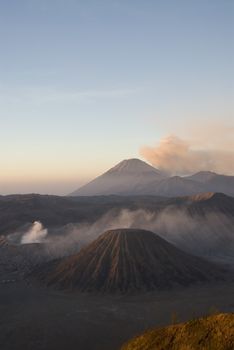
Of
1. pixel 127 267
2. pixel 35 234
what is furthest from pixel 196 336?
pixel 35 234

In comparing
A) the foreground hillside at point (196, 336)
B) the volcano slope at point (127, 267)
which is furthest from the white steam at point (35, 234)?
the foreground hillside at point (196, 336)

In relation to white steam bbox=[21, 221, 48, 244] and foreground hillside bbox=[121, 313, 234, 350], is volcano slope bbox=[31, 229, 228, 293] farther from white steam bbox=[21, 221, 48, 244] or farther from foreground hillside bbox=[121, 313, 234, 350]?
foreground hillside bbox=[121, 313, 234, 350]

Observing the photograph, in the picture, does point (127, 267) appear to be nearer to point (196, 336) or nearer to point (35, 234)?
point (35, 234)

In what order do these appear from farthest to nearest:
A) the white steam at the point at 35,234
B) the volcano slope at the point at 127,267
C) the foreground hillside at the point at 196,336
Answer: the white steam at the point at 35,234 < the volcano slope at the point at 127,267 < the foreground hillside at the point at 196,336

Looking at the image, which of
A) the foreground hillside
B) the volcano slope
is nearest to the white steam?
the volcano slope

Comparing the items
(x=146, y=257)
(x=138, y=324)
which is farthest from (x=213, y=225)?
(x=138, y=324)

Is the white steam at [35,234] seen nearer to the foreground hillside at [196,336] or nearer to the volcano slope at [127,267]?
the volcano slope at [127,267]
